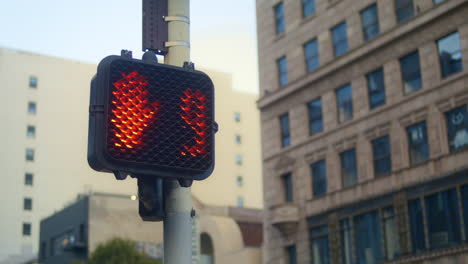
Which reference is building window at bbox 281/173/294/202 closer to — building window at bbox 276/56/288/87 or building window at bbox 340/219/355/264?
building window at bbox 340/219/355/264

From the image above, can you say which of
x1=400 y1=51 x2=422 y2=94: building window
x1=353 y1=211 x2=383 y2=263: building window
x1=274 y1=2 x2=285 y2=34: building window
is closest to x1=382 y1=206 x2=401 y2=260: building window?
x1=353 y1=211 x2=383 y2=263: building window

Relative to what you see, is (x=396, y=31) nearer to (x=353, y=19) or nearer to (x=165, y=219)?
(x=353, y=19)

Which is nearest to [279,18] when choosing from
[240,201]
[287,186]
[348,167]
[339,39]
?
[339,39]

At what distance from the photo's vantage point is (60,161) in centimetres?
9569

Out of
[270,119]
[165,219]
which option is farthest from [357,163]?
[165,219]

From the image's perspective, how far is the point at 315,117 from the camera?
164ft

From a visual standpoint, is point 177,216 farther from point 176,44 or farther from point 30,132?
point 30,132

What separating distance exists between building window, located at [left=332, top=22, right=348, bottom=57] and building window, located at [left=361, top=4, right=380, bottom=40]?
5.32 ft

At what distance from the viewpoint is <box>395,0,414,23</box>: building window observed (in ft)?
143

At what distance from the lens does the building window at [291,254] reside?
166 ft

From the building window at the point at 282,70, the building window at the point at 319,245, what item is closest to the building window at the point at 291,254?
the building window at the point at 319,245

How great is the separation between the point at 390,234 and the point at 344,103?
835cm

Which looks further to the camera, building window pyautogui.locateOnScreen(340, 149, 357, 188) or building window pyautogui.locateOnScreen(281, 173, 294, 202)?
building window pyautogui.locateOnScreen(281, 173, 294, 202)

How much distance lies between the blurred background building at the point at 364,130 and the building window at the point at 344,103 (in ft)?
0.22
